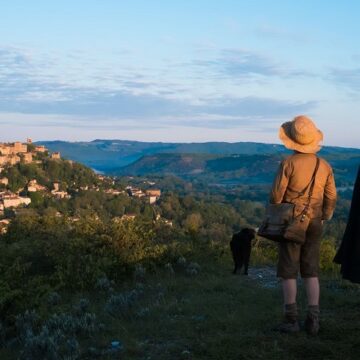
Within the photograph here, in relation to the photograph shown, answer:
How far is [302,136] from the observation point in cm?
446

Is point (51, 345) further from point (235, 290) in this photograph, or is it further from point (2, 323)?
point (235, 290)

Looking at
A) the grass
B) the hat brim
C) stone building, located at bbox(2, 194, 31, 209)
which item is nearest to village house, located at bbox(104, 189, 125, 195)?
stone building, located at bbox(2, 194, 31, 209)

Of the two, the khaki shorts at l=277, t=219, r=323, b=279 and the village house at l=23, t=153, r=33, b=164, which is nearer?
the khaki shorts at l=277, t=219, r=323, b=279

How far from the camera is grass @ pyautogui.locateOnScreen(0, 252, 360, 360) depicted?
4102mm

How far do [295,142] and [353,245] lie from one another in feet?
3.25

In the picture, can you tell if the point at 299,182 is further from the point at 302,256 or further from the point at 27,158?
the point at 27,158

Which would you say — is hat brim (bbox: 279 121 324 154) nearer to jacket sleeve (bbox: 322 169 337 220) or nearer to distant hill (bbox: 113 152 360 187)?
jacket sleeve (bbox: 322 169 337 220)

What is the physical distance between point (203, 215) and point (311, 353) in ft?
152

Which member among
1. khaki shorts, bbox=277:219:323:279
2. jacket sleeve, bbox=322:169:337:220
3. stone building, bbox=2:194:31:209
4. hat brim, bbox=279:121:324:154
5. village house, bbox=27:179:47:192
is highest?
hat brim, bbox=279:121:324:154

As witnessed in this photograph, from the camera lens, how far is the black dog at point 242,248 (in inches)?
313

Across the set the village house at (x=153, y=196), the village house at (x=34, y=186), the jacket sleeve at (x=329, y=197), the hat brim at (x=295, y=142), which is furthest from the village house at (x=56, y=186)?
the jacket sleeve at (x=329, y=197)

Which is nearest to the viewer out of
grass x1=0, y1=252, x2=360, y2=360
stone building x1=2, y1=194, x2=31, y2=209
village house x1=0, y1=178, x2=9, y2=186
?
grass x1=0, y1=252, x2=360, y2=360

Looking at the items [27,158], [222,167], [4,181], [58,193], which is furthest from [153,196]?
[222,167]

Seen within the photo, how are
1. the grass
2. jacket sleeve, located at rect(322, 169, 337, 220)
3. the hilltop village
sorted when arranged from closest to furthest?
the grass
jacket sleeve, located at rect(322, 169, 337, 220)
the hilltop village
